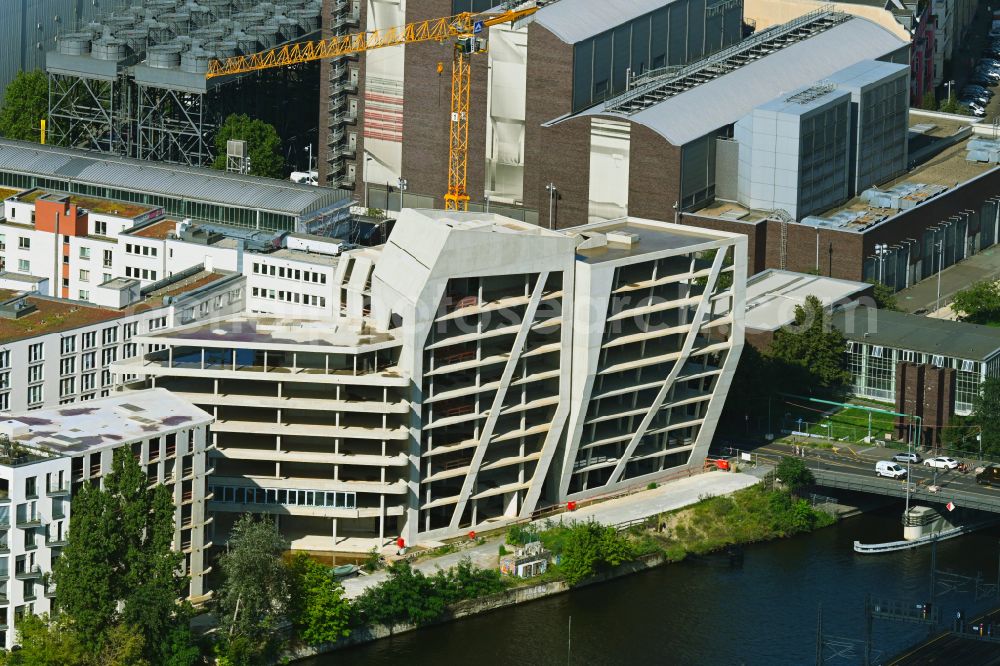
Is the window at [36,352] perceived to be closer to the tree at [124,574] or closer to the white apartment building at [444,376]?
the white apartment building at [444,376]

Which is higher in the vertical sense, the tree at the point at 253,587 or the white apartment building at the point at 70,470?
the white apartment building at the point at 70,470

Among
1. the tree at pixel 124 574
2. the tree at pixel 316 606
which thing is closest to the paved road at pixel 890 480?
the tree at pixel 316 606

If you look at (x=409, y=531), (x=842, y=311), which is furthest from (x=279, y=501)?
(x=842, y=311)

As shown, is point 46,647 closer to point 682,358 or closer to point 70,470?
point 70,470

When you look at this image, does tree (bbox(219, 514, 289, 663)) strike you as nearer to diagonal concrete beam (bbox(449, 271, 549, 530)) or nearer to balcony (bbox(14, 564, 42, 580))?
balcony (bbox(14, 564, 42, 580))

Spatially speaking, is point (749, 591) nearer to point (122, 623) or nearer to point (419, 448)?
point (419, 448)

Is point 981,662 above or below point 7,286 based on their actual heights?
below

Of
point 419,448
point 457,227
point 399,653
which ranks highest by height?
point 457,227
